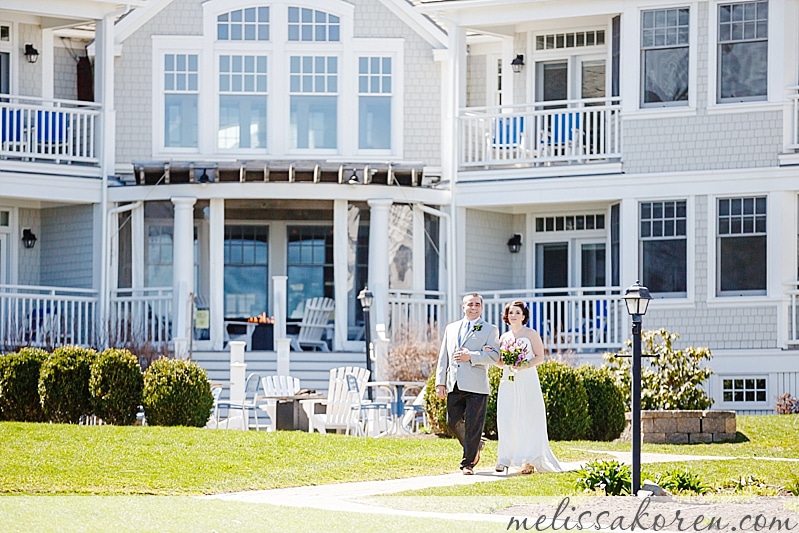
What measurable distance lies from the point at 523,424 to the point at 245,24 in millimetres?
13811

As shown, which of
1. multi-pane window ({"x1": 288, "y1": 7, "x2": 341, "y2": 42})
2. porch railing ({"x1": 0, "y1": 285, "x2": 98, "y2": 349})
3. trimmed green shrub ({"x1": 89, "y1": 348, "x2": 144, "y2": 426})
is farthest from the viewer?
multi-pane window ({"x1": 288, "y1": 7, "x2": 341, "y2": 42})

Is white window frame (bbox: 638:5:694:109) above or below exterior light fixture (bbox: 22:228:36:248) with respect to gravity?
above

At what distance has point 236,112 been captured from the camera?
2686cm

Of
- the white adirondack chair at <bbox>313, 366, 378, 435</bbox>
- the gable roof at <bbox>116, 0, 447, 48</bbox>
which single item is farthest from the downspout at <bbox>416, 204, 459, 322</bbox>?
the white adirondack chair at <bbox>313, 366, 378, 435</bbox>

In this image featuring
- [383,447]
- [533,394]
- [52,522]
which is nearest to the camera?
[52,522]

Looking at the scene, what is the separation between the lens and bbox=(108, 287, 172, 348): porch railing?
24750 mm

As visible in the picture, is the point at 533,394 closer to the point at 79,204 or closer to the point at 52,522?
the point at 52,522

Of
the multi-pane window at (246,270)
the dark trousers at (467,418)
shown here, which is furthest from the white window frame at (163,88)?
the dark trousers at (467,418)

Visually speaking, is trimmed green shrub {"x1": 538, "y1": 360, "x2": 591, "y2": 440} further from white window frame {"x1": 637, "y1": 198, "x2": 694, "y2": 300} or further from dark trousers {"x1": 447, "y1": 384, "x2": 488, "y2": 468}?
white window frame {"x1": 637, "y1": 198, "x2": 694, "y2": 300}

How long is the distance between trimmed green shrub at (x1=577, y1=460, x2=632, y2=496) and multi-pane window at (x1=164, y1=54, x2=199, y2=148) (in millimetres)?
14937

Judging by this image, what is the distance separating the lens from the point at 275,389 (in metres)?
21.9

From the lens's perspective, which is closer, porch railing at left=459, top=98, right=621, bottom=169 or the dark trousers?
the dark trousers

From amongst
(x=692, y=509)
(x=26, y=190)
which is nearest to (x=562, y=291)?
(x=26, y=190)

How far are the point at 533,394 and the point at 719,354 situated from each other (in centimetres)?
1030
